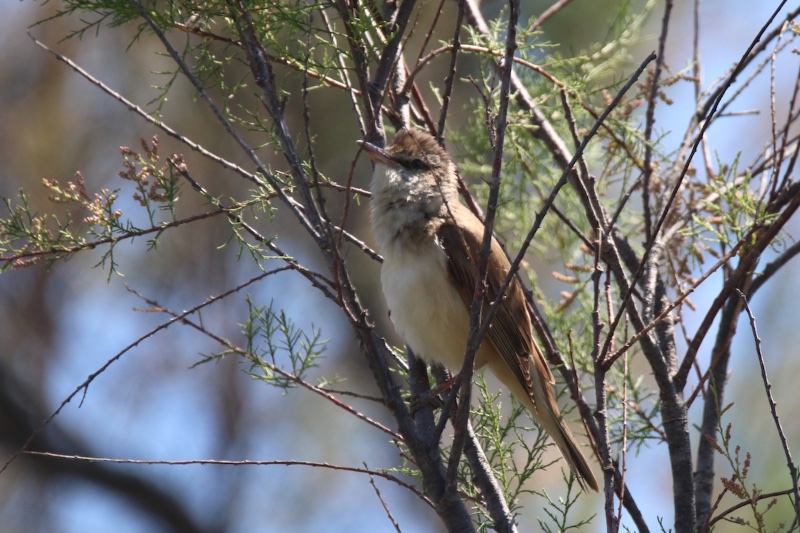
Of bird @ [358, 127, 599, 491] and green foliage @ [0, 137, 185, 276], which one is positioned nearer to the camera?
green foliage @ [0, 137, 185, 276]

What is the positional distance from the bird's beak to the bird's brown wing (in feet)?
1.07

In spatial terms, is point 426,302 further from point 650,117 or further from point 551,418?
point 650,117

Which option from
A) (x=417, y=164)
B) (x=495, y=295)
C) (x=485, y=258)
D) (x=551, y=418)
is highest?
(x=417, y=164)

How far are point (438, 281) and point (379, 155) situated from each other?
54 cm

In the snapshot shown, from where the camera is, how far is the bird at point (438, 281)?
3342 mm

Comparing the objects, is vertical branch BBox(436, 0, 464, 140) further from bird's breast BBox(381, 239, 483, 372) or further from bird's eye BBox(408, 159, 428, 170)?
bird's breast BBox(381, 239, 483, 372)

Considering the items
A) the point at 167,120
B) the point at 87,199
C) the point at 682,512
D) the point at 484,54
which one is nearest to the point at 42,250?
the point at 87,199

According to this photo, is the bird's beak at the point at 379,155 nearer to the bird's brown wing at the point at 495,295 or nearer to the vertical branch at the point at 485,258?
the bird's brown wing at the point at 495,295

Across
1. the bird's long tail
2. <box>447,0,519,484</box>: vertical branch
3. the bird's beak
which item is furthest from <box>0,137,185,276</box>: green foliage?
the bird's long tail

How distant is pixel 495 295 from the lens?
3.43m

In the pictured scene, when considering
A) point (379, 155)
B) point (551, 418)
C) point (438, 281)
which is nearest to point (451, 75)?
point (379, 155)

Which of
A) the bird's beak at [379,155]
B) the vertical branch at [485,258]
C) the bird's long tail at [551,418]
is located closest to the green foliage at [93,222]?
the bird's beak at [379,155]

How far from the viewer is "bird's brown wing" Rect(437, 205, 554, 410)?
3.36 meters

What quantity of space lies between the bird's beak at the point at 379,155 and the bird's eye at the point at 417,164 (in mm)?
84
